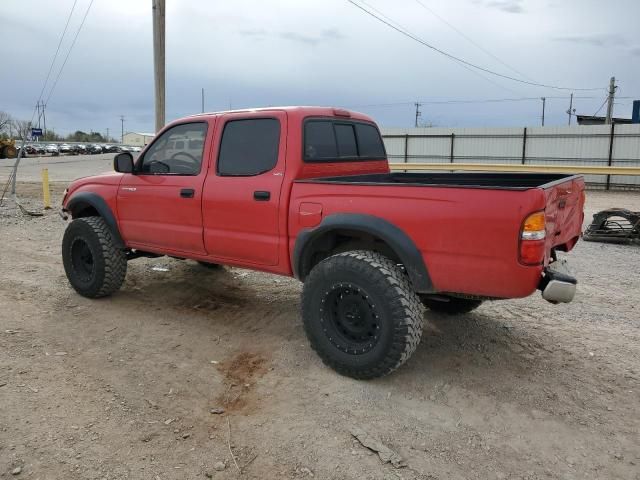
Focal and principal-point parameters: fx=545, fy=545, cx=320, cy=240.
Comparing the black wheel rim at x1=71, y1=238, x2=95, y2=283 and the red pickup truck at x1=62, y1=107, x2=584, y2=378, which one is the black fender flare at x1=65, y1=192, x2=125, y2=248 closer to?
the red pickup truck at x1=62, y1=107, x2=584, y2=378

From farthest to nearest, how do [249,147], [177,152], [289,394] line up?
[177,152] → [249,147] → [289,394]

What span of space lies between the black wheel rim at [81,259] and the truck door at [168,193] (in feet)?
1.95

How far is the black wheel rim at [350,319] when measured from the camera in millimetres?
3717

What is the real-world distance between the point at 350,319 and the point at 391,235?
69 cm

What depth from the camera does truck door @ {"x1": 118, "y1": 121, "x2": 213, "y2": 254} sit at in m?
4.91

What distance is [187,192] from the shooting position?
16.1ft

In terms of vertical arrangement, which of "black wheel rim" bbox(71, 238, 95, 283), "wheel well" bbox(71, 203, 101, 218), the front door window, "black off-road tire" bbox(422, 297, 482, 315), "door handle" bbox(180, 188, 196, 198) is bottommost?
"black off-road tire" bbox(422, 297, 482, 315)

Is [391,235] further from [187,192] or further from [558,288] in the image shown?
[187,192]

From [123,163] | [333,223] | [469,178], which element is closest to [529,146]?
[469,178]

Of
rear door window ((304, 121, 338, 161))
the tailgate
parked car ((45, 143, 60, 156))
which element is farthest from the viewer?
parked car ((45, 143, 60, 156))

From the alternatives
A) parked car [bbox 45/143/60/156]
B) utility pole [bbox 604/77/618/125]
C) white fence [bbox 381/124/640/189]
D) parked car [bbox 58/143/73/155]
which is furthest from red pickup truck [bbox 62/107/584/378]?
parked car [bbox 58/143/73/155]

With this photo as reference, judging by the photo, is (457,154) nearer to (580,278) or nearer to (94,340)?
(580,278)

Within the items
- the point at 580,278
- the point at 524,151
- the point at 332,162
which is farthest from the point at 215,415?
the point at 524,151

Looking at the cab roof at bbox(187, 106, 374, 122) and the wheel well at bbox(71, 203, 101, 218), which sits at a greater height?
the cab roof at bbox(187, 106, 374, 122)
